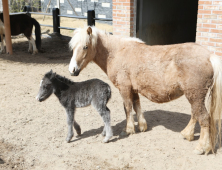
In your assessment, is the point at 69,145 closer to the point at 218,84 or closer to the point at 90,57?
the point at 90,57

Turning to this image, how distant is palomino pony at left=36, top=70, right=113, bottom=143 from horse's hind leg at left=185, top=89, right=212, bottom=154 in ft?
4.04

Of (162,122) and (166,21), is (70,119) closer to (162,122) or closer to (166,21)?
(162,122)

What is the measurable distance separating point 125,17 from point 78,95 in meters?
3.69

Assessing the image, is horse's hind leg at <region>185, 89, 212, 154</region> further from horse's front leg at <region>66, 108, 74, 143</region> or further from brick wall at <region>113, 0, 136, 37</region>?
brick wall at <region>113, 0, 136, 37</region>

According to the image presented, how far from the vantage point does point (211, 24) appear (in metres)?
5.59

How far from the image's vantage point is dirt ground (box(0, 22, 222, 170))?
3.60 meters

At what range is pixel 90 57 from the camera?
4.18 m

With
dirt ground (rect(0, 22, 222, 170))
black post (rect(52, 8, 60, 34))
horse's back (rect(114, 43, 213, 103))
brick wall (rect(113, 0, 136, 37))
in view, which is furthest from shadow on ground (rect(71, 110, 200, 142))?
black post (rect(52, 8, 60, 34))

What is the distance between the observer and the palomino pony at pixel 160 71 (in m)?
3.43

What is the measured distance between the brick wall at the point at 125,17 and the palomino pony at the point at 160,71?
9.55 ft

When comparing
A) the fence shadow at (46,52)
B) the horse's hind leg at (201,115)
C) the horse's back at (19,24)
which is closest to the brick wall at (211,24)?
the horse's hind leg at (201,115)

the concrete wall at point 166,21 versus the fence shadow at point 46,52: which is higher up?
the concrete wall at point 166,21

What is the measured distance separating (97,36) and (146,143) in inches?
73.2

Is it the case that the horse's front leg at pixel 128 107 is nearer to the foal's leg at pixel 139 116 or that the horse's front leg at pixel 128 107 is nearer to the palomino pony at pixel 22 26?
the foal's leg at pixel 139 116
